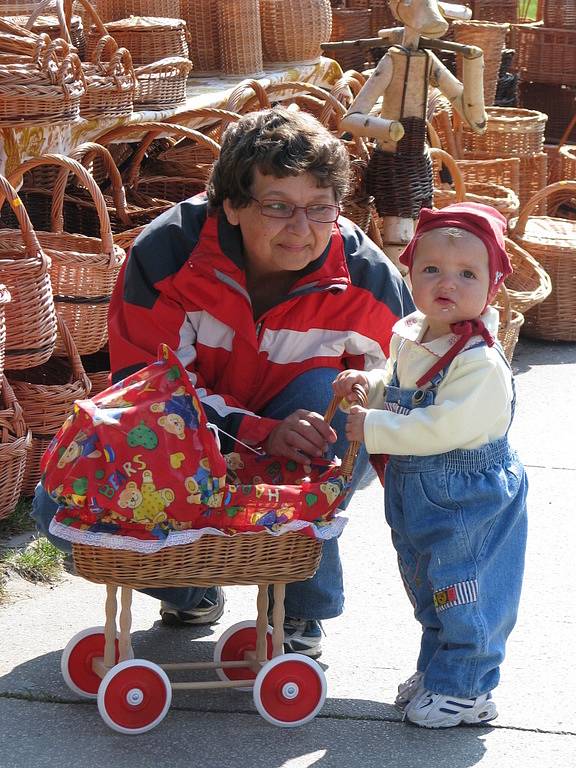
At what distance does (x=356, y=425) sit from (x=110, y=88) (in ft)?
6.98

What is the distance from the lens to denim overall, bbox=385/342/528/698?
2.31 m

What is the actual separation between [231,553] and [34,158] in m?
1.95

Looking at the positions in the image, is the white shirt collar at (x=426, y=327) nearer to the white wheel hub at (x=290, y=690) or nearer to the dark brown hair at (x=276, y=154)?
the dark brown hair at (x=276, y=154)

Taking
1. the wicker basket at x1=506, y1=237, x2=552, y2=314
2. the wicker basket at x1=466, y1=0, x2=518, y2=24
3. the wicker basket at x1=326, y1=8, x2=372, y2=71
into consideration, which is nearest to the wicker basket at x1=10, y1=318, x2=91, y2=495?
the wicker basket at x1=506, y1=237, x2=552, y2=314

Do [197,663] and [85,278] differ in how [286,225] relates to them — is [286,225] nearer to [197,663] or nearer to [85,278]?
[197,663]

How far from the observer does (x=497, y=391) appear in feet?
7.38

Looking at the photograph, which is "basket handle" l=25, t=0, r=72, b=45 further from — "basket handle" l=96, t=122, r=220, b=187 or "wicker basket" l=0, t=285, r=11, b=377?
"wicker basket" l=0, t=285, r=11, b=377

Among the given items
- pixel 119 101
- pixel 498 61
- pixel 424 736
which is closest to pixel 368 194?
pixel 119 101

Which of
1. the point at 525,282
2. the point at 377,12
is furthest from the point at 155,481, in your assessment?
the point at 377,12

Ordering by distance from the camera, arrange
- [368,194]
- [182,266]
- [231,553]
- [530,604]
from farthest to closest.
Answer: [368,194] < [530,604] < [182,266] < [231,553]

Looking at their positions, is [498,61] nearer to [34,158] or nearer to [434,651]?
A: [34,158]

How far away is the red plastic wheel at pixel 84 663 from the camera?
2.51 metres

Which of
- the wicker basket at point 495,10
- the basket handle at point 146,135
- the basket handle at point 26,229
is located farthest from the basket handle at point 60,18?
the wicker basket at point 495,10

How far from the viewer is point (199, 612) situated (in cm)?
285
